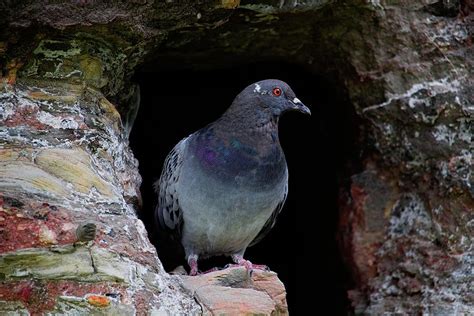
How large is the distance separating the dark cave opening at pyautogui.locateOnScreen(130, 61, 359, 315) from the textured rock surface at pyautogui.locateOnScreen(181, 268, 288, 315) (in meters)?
1.13

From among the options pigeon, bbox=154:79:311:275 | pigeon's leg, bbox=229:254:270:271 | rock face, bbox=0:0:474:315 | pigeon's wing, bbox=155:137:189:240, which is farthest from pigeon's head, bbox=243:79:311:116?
pigeon's leg, bbox=229:254:270:271

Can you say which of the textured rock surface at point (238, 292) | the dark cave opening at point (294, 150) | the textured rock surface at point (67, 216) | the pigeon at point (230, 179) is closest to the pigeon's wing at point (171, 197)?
the pigeon at point (230, 179)

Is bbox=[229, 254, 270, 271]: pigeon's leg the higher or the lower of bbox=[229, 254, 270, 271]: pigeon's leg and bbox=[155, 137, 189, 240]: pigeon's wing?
the lower

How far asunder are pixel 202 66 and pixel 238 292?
2247 mm

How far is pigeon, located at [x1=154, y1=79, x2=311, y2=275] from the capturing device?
4.84m

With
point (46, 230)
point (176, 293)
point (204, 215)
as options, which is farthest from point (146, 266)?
point (204, 215)

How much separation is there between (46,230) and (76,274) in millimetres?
246

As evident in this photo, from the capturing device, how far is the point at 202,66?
5.96 meters

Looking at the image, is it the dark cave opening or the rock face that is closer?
the rock face

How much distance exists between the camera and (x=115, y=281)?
12.3ft

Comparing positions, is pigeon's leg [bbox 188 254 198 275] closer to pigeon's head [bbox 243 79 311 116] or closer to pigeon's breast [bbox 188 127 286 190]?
pigeon's breast [bbox 188 127 286 190]

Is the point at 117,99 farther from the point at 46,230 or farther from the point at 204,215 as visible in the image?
the point at 46,230

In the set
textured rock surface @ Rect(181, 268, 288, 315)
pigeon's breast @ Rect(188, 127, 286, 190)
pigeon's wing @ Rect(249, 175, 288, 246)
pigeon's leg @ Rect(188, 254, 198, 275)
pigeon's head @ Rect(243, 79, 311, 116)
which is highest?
pigeon's head @ Rect(243, 79, 311, 116)

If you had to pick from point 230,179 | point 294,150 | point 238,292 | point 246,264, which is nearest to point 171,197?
point 230,179
